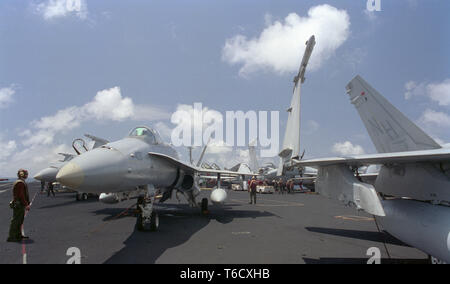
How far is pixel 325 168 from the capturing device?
5.25 metres

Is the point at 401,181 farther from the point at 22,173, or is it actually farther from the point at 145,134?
the point at 22,173

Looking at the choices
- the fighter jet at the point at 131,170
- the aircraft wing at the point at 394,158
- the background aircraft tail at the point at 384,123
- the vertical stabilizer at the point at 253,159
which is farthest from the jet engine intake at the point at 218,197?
the vertical stabilizer at the point at 253,159

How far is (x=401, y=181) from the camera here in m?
4.74

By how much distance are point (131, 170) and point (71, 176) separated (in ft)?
5.33

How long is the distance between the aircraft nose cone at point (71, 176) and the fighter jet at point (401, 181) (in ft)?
13.9

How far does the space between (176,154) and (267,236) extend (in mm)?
4801

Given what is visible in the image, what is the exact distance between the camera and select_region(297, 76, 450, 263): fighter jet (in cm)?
376

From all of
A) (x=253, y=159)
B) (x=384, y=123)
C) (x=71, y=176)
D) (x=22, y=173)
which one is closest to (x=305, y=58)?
(x=384, y=123)

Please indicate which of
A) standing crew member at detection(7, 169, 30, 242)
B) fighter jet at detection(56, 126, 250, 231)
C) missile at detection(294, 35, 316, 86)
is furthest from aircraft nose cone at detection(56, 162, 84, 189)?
missile at detection(294, 35, 316, 86)

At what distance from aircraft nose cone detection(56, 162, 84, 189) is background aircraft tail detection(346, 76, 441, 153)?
6.64 meters

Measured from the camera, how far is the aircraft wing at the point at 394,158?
11.8 ft
